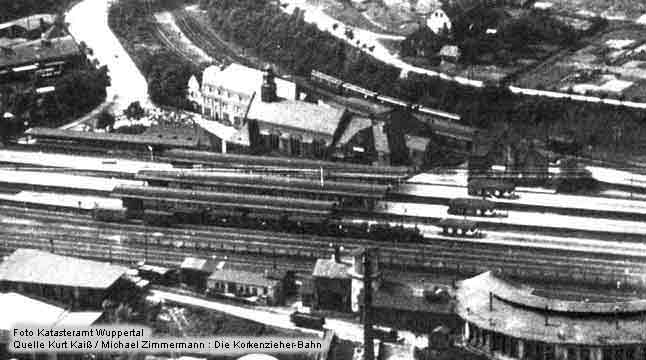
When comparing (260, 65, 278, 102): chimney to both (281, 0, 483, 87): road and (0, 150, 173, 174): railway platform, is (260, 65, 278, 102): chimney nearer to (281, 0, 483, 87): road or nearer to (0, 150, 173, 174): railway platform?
(0, 150, 173, 174): railway platform

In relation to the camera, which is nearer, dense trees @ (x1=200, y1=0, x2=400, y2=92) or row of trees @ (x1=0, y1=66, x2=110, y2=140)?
row of trees @ (x1=0, y1=66, x2=110, y2=140)

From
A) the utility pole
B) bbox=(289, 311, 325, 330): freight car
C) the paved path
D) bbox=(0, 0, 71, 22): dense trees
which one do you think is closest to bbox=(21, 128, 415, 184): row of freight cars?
the paved path

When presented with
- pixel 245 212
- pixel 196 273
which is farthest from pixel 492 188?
pixel 196 273

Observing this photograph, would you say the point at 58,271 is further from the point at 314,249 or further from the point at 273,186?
the point at 273,186

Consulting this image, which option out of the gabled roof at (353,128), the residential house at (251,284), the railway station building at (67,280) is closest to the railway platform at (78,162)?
the gabled roof at (353,128)

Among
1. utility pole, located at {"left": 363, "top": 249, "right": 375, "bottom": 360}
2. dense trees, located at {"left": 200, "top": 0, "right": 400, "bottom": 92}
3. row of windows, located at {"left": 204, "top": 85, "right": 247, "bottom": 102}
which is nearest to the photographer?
utility pole, located at {"left": 363, "top": 249, "right": 375, "bottom": 360}
